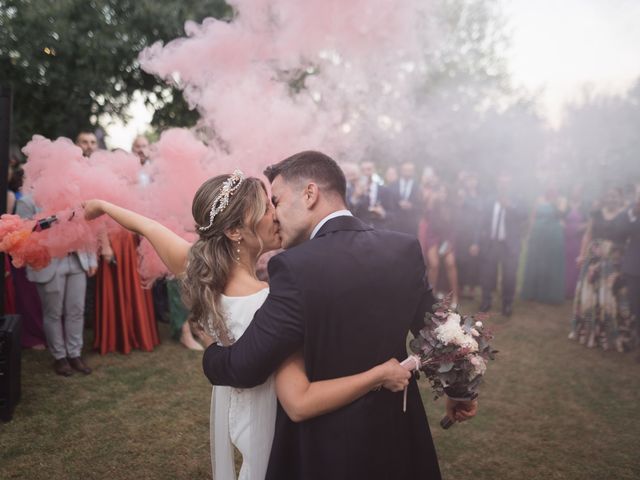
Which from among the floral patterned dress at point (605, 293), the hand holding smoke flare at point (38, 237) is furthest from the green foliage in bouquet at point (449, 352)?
the floral patterned dress at point (605, 293)

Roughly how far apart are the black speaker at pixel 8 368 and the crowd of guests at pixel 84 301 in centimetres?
A: 89

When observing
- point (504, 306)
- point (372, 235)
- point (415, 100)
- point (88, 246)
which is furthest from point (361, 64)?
point (415, 100)

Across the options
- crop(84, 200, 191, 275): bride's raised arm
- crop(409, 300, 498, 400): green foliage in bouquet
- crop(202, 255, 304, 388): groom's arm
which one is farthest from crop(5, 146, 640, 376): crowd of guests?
crop(202, 255, 304, 388): groom's arm

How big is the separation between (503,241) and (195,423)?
721 cm

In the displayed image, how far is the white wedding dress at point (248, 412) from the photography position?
2219 millimetres

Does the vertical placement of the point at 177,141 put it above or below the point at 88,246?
above

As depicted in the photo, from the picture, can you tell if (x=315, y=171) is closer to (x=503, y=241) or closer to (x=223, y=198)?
(x=223, y=198)

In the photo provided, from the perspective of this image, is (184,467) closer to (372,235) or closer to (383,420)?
(383,420)

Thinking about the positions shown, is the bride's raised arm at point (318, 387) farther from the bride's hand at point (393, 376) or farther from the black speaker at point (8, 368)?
the black speaker at point (8, 368)

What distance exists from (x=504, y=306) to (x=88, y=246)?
313 inches

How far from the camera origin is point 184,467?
157 inches

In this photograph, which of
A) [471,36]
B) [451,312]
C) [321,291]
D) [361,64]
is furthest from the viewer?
[471,36]

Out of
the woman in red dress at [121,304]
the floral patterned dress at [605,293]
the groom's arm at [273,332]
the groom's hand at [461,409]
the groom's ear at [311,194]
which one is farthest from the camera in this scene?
the floral patterned dress at [605,293]

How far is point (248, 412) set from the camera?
2.38m
